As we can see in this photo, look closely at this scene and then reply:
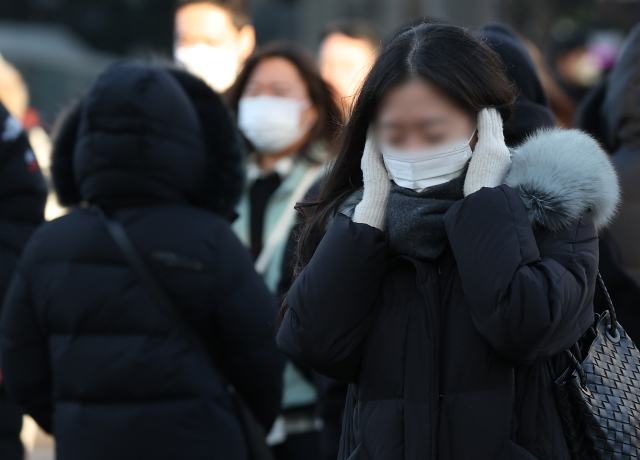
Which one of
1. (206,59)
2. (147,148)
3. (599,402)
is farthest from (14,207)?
(599,402)

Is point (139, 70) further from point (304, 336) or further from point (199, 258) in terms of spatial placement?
point (304, 336)

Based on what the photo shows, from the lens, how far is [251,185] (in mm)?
3889

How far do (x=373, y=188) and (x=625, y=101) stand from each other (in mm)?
1271

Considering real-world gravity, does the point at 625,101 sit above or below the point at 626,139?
above

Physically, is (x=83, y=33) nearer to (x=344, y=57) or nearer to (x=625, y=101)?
(x=344, y=57)

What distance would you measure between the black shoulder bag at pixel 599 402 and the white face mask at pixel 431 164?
51cm

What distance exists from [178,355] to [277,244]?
1.10 metres

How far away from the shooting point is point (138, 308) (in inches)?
100

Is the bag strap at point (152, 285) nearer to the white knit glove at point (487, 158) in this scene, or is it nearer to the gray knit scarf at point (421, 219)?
the gray knit scarf at point (421, 219)

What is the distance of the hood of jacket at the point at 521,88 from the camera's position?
2246 mm

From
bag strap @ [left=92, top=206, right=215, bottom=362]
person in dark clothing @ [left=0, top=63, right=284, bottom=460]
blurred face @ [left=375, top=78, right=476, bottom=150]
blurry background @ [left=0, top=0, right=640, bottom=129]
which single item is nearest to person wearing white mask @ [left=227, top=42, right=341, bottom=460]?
person in dark clothing @ [left=0, top=63, right=284, bottom=460]

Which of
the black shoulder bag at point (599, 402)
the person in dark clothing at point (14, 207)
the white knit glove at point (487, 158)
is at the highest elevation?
the white knit glove at point (487, 158)

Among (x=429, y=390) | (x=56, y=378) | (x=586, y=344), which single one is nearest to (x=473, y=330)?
(x=429, y=390)

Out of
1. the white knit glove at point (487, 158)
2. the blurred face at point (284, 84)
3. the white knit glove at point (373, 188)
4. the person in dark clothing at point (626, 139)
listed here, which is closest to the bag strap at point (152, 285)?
the white knit glove at point (373, 188)
